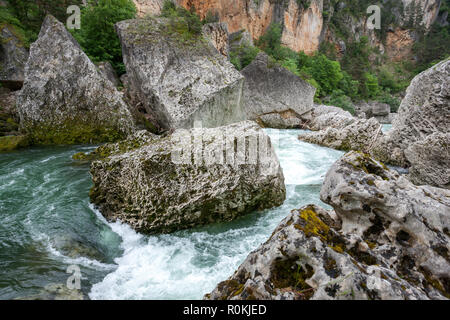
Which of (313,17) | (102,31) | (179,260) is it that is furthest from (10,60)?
(313,17)

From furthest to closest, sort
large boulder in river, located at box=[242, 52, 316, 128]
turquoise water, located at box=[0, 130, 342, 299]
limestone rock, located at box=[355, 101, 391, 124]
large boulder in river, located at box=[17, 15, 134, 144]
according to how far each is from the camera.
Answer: limestone rock, located at box=[355, 101, 391, 124] → large boulder in river, located at box=[242, 52, 316, 128] → large boulder in river, located at box=[17, 15, 134, 144] → turquoise water, located at box=[0, 130, 342, 299]

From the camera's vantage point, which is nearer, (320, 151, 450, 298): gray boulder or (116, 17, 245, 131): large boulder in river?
(320, 151, 450, 298): gray boulder

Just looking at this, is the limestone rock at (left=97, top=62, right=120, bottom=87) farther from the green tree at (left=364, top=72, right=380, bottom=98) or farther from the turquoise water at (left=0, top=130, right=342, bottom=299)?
the green tree at (left=364, top=72, right=380, bottom=98)

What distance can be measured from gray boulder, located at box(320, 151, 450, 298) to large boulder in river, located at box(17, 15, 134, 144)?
10.7m

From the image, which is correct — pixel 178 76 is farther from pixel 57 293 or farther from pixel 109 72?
pixel 57 293

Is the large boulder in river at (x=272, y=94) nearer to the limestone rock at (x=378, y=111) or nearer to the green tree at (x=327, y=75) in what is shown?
the green tree at (x=327, y=75)

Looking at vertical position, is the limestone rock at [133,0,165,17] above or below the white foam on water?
above

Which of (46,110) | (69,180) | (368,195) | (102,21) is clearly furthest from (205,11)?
(368,195)

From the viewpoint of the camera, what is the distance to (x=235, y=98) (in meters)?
12.2

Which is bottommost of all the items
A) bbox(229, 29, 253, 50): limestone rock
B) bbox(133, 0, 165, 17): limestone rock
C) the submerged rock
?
the submerged rock

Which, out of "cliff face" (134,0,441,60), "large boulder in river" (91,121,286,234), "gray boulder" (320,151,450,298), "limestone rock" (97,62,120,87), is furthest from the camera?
"cliff face" (134,0,441,60)

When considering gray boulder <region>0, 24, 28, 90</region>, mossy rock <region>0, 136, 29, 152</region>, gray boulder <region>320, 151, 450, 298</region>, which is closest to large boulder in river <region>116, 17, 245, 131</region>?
mossy rock <region>0, 136, 29, 152</region>

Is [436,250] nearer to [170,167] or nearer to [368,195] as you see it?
[368,195]

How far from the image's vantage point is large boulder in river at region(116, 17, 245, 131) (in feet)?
34.8
